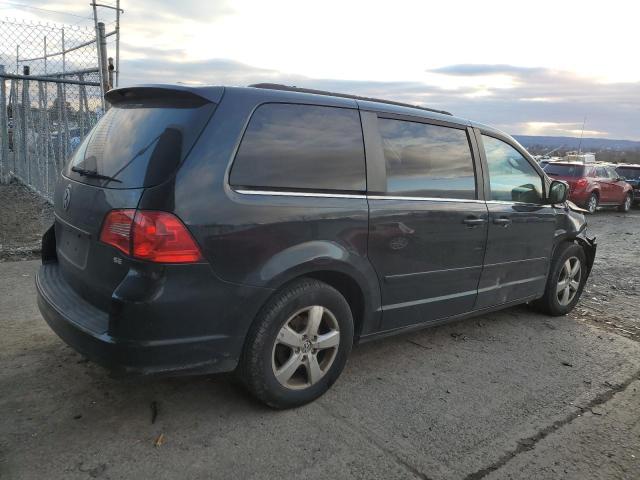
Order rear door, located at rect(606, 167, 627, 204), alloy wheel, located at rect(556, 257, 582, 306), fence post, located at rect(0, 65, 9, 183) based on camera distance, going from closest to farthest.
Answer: alloy wheel, located at rect(556, 257, 582, 306), fence post, located at rect(0, 65, 9, 183), rear door, located at rect(606, 167, 627, 204)

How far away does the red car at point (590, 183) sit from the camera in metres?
16.1

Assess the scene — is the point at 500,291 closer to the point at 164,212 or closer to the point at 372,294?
the point at 372,294

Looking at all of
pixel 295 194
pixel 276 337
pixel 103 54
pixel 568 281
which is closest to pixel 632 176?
pixel 568 281

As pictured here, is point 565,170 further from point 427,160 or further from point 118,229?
point 118,229

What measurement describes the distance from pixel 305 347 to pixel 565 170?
51.1 feet

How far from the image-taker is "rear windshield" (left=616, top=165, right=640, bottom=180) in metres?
20.0

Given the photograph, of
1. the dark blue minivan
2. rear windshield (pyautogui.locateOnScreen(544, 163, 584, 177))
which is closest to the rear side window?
rear windshield (pyautogui.locateOnScreen(544, 163, 584, 177))

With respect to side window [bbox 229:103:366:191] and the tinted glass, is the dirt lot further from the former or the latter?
the tinted glass

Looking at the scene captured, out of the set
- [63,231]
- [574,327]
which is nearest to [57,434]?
[63,231]

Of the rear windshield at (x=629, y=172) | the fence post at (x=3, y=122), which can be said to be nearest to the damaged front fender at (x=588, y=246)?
the fence post at (x=3, y=122)

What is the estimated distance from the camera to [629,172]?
20.3 metres

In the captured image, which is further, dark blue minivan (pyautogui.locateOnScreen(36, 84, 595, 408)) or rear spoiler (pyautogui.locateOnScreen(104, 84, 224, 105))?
rear spoiler (pyautogui.locateOnScreen(104, 84, 224, 105))

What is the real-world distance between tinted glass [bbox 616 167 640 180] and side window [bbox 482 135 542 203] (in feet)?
59.0

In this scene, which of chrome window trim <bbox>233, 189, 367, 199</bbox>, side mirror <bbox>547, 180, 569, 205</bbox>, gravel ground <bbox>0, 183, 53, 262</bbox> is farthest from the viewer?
gravel ground <bbox>0, 183, 53, 262</bbox>
